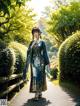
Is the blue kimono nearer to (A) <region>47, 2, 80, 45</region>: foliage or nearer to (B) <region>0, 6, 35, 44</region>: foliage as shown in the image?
(B) <region>0, 6, 35, 44</region>: foliage

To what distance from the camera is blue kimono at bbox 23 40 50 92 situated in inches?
423

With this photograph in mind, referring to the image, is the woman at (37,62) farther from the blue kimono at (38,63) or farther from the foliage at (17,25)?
the foliage at (17,25)

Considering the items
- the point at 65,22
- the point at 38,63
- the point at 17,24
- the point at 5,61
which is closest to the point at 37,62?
the point at 38,63

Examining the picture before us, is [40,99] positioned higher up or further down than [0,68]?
further down

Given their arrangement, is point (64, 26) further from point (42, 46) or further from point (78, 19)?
point (42, 46)

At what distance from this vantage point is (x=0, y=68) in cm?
1176

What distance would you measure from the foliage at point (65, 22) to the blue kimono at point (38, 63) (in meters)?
25.5

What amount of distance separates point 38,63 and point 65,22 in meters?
26.3

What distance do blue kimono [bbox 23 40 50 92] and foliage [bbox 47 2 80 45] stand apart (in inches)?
1002

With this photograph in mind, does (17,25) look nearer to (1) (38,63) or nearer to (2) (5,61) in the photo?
(2) (5,61)

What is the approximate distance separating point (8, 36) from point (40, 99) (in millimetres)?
24813

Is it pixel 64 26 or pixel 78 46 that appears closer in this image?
pixel 78 46

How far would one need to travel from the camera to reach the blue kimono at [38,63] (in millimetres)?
10750

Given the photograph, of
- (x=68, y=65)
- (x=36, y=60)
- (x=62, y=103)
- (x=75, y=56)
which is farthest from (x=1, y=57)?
(x=68, y=65)
